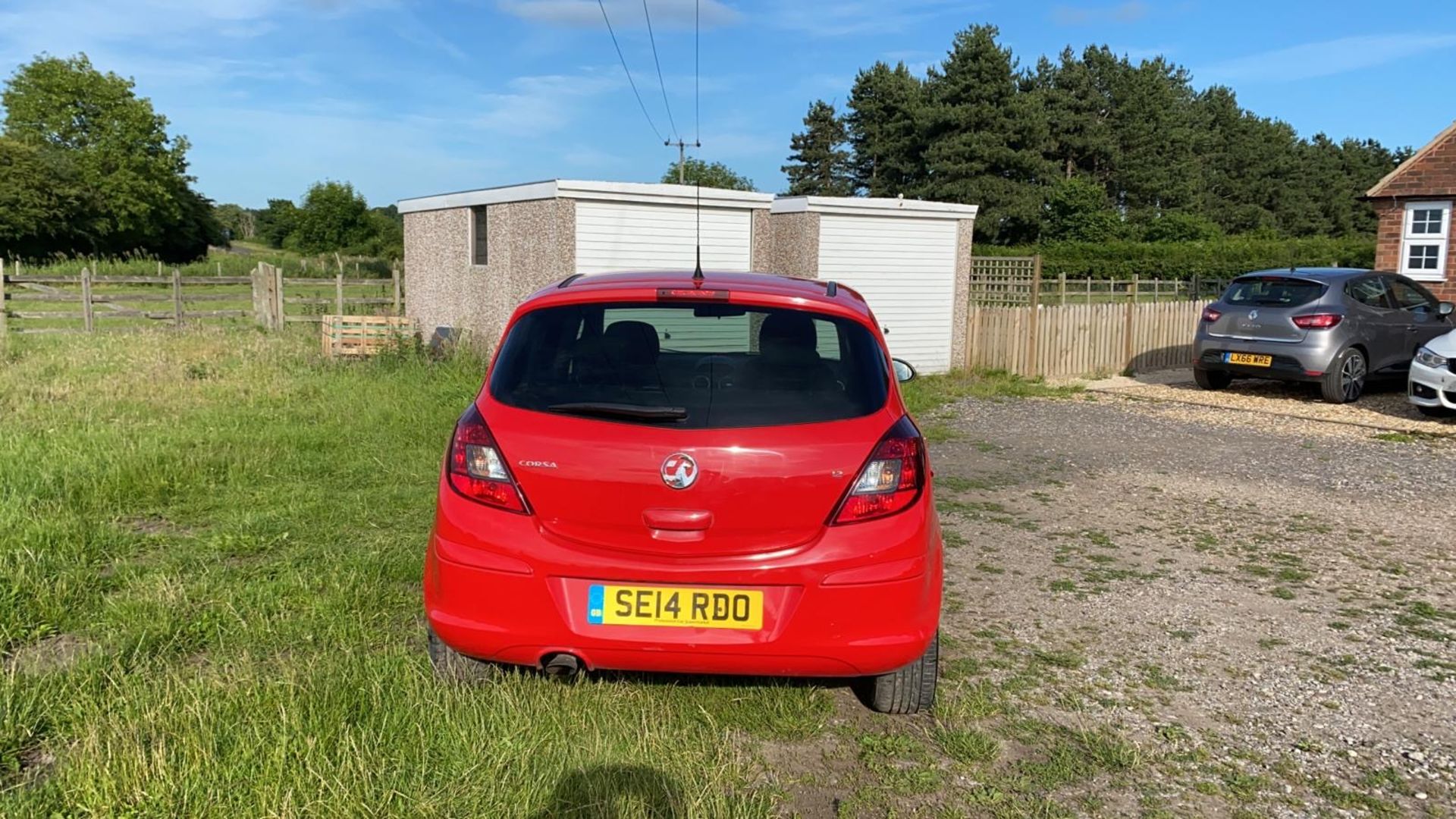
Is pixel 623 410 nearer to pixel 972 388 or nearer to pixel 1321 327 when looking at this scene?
pixel 972 388

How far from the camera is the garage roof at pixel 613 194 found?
13.1 m

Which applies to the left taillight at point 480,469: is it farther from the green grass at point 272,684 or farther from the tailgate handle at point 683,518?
the green grass at point 272,684

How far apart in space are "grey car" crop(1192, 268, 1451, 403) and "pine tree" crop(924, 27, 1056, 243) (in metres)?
42.9

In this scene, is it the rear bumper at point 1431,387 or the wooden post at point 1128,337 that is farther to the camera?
the wooden post at point 1128,337

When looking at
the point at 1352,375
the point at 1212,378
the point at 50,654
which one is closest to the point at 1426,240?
the point at 1212,378

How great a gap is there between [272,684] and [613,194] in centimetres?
1051

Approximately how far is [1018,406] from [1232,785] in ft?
32.0

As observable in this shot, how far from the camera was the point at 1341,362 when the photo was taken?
1229 cm

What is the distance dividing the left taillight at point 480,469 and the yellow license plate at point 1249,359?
12.1m

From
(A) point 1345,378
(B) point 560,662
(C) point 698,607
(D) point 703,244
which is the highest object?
(D) point 703,244

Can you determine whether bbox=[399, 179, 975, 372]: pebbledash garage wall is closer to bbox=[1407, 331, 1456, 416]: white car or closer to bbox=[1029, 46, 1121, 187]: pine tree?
bbox=[1407, 331, 1456, 416]: white car

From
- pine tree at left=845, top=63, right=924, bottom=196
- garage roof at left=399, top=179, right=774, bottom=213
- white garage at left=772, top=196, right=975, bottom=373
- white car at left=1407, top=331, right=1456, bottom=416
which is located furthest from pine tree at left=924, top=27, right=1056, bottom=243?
white car at left=1407, top=331, right=1456, bottom=416

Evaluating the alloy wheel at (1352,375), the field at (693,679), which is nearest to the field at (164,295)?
the field at (693,679)

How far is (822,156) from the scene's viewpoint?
2618 inches
